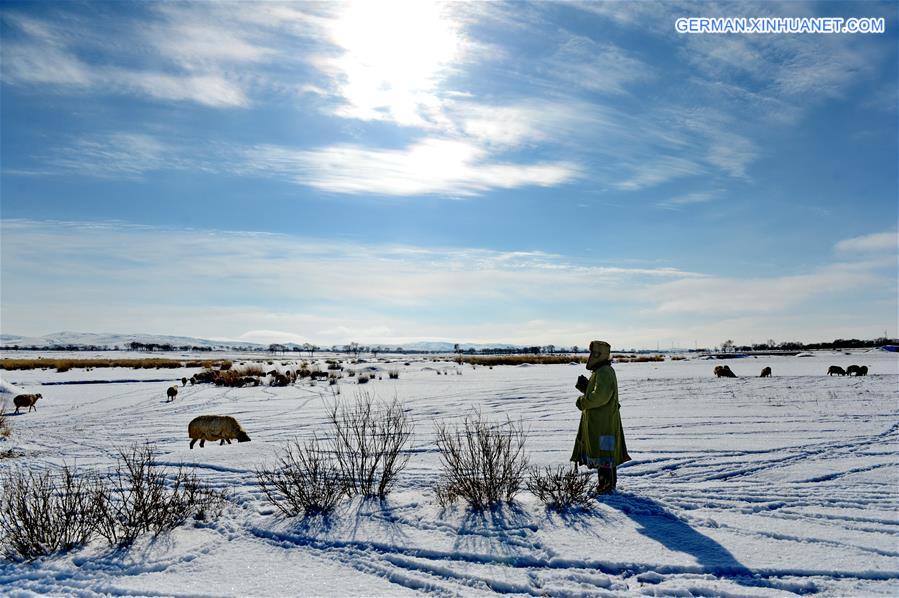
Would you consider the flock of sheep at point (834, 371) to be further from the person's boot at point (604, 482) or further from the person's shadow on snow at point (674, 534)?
the person's shadow on snow at point (674, 534)

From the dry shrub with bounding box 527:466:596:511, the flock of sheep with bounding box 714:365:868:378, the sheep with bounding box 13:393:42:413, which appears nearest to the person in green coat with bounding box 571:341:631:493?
the dry shrub with bounding box 527:466:596:511

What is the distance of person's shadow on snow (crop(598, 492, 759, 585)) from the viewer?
168 inches

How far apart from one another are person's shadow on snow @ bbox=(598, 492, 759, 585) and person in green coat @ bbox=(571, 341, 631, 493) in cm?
36

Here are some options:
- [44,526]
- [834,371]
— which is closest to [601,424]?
[44,526]

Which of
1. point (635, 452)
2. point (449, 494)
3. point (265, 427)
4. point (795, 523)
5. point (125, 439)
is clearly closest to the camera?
point (795, 523)

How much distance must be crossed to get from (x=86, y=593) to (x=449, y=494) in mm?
3307

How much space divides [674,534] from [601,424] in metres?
1.43

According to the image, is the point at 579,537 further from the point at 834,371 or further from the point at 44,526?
the point at 834,371

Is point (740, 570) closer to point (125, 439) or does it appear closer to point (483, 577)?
point (483, 577)

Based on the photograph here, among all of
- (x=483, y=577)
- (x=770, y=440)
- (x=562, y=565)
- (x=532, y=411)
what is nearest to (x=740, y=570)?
(x=562, y=565)

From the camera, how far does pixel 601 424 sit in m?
6.15

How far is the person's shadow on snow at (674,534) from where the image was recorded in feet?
14.0

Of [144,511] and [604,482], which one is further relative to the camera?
[604,482]

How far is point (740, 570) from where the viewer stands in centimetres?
423
